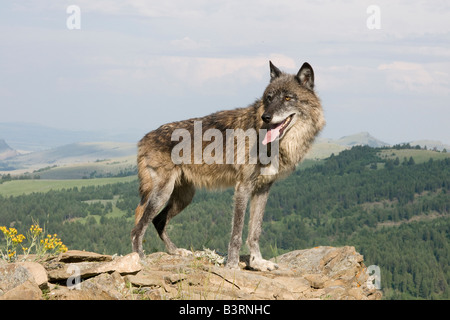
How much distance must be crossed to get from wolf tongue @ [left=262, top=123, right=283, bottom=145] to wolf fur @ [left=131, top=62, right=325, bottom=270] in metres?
0.02

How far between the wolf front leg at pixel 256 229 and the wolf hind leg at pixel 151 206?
2.07m

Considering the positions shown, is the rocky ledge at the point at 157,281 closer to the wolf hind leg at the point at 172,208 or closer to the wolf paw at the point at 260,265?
the wolf paw at the point at 260,265

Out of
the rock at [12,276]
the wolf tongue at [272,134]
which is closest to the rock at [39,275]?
the rock at [12,276]

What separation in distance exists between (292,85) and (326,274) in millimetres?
4698

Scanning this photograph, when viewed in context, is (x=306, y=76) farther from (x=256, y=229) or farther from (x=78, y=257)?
(x=78, y=257)

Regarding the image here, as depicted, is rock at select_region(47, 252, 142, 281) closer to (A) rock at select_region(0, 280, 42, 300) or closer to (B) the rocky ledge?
(B) the rocky ledge

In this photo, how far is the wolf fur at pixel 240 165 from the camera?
424 inches

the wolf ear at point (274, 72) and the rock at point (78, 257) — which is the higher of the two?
the wolf ear at point (274, 72)

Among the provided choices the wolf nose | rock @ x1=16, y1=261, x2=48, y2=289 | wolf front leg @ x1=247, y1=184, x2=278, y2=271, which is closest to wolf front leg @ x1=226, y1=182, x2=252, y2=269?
wolf front leg @ x1=247, y1=184, x2=278, y2=271

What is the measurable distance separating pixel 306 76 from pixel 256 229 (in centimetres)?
360

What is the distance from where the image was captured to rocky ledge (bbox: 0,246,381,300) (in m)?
8.31

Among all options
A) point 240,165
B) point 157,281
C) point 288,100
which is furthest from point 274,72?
point 157,281

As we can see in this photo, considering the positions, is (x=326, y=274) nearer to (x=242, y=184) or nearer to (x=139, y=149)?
(x=242, y=184)

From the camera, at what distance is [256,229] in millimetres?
11234
